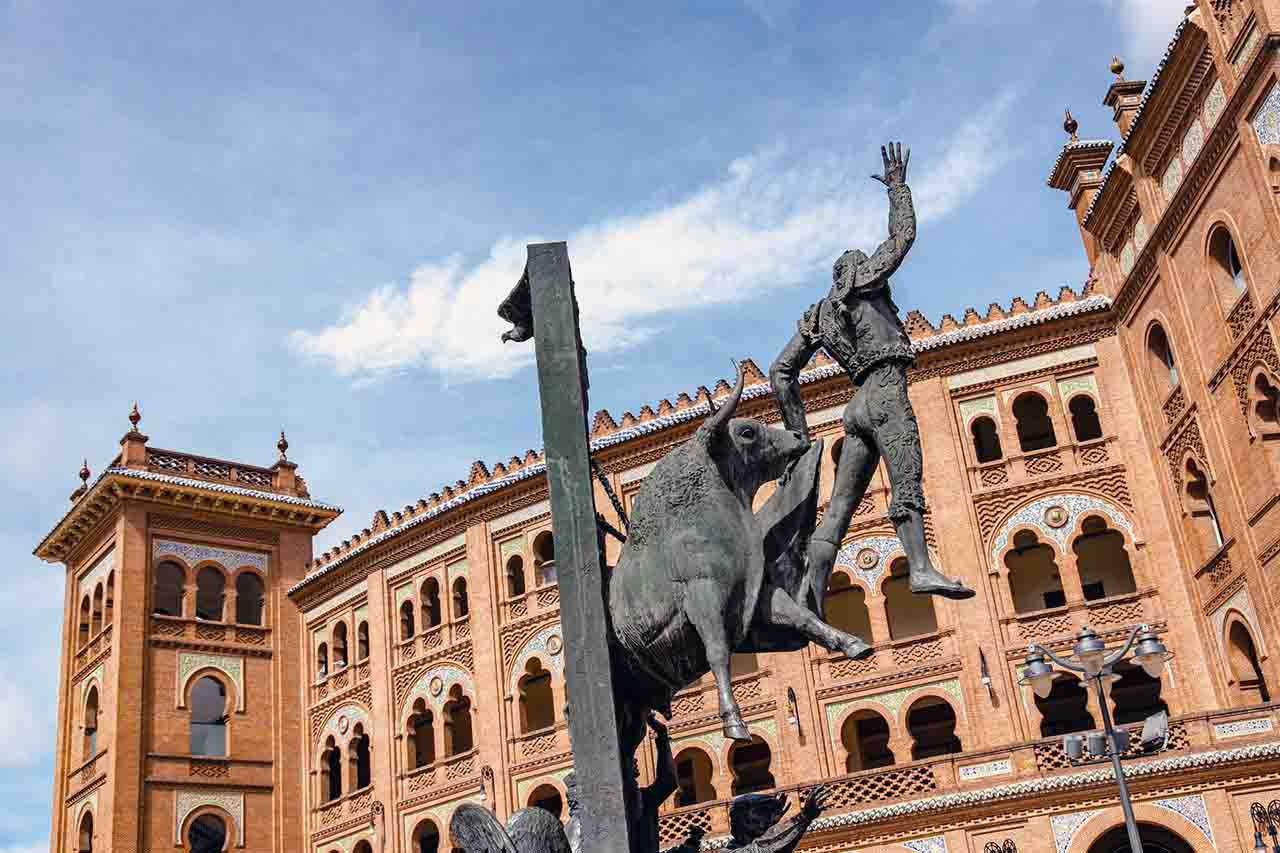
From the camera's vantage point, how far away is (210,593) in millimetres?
37906

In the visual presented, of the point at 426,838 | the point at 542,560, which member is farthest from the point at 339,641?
the point at 542,560

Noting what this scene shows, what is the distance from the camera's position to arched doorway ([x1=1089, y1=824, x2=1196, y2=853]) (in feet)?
77.4

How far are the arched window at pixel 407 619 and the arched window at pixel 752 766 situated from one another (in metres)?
9.08

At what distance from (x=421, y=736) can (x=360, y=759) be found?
198cm

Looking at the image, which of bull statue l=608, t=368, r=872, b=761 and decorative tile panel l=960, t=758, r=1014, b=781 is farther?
decorative tile panel l=960, t=758, r=1014, b=781

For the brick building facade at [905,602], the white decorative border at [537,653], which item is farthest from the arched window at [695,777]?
the white decorative border at [537,653]

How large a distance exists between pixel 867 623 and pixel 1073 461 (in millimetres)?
5553

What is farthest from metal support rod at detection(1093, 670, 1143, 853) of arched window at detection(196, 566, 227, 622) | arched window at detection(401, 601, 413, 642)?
arched window at detection(196, 566, 227, 622)

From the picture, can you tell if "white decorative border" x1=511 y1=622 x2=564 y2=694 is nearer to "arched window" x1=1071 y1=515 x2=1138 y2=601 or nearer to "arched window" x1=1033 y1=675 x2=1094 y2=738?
"arched window" x1=1033 y1=675 x2=1094 y2=738

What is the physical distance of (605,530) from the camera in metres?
5.87

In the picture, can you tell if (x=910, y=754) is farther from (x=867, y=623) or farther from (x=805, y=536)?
(x=805, y=536)

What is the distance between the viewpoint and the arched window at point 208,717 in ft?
115

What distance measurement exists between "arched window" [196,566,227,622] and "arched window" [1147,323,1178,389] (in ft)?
79.1

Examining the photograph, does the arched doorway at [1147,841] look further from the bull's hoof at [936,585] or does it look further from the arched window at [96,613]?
the arched window at [96,613]
